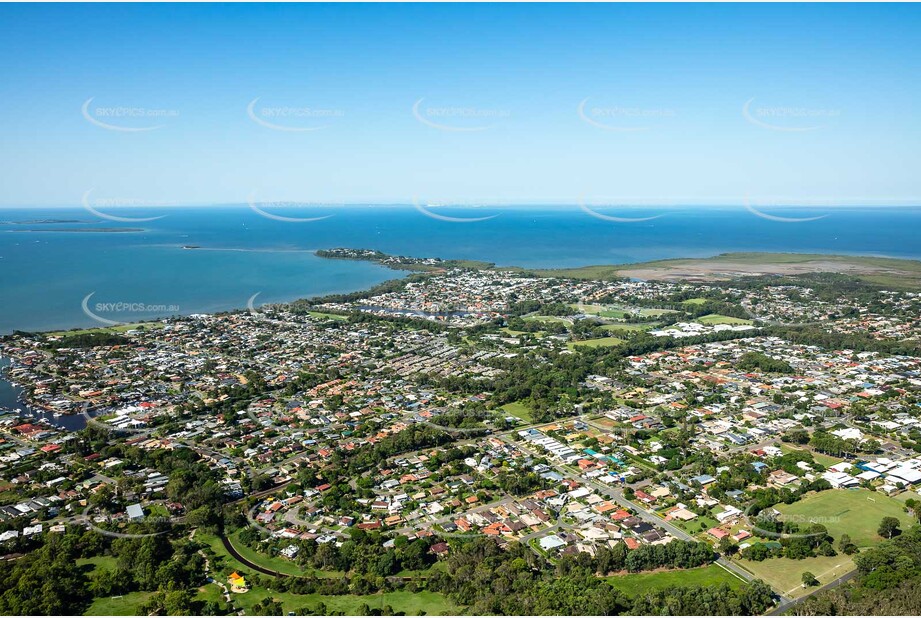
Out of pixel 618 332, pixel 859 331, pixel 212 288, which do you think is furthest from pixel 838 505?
pixel 212 288

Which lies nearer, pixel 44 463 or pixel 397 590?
pixel 397 590

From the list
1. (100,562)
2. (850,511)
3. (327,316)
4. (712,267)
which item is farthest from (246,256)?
(850,511)

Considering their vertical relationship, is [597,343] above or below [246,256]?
below

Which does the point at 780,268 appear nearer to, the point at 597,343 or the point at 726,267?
the point at 726,267

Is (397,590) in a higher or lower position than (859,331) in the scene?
lower

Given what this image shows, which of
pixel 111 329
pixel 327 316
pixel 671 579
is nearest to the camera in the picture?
pixel 671 579

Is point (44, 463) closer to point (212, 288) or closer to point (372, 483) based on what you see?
point (372, 483)
